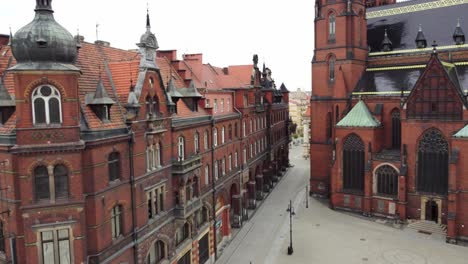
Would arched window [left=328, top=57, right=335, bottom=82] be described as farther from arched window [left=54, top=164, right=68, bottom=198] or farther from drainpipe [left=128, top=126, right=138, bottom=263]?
arched window [left=54, top=164, right=68, bottom=198]

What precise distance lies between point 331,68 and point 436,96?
16.6 m

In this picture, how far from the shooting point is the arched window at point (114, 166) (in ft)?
76.5

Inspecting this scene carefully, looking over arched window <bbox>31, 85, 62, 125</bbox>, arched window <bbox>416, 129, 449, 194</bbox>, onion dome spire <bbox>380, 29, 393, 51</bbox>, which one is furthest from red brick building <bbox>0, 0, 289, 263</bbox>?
onion dome spire <bbox>380, 29, 393, 51</bbox>

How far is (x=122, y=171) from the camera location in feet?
79.2

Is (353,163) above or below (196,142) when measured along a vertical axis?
below

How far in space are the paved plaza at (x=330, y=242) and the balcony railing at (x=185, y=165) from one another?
36.0 ft

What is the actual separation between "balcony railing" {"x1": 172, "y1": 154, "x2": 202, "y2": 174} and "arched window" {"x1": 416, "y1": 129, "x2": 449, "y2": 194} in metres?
27.8

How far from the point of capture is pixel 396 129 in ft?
168

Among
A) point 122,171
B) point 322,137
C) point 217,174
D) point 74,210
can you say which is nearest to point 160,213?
point 122,171

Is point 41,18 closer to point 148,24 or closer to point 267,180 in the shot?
point 148,24

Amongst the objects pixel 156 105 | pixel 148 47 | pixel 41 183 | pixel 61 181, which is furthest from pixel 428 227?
pixel 41 183

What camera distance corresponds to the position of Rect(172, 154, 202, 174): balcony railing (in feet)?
99.1

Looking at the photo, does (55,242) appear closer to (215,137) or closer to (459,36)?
(215,137)

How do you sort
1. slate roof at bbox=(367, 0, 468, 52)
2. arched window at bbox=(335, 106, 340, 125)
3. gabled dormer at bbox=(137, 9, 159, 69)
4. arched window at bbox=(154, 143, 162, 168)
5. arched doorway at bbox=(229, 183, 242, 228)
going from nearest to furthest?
gabled dormer at bbox=(137, 9, 159, 69) → arched window at bbox=(154, 143, 162, 168) → arched doorway at bbox=(229, 183, 242, 228) → slate roof at bbox=(367, 0, 468, 52) → arched window at bbox=(335, 106, 340, 125)
